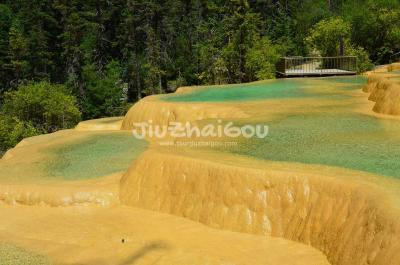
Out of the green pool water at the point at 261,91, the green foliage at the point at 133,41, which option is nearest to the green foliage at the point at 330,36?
the green foliage at the point at 133,41

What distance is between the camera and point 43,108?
127 feet

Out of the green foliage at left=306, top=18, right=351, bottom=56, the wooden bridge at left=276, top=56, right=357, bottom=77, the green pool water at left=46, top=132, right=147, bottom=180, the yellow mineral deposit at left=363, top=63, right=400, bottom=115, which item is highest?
the green foliage at left=306, top=18, right=351, bottom=56

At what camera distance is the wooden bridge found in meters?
26.8

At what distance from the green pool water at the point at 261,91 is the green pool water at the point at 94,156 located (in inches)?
160

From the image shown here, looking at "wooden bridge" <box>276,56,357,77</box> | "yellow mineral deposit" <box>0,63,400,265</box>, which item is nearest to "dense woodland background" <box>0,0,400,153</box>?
"wooden bridge" <box>276,56,357,77</box>

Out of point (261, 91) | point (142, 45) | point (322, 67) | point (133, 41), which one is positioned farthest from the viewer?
point (142, 45)

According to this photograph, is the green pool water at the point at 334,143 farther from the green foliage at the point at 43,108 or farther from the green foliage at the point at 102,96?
the green foliage at the point at 102,96

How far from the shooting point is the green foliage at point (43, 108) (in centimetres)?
3781

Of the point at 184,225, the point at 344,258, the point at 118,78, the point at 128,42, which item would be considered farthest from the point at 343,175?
the point at 128,42

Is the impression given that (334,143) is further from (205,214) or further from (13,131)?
(13,131)

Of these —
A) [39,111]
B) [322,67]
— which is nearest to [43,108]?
[39,111]

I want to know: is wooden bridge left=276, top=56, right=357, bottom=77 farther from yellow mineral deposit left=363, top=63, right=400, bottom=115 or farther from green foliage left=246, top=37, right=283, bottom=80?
yellow mineral deposit left=363, top=63, right=400, bottom=115

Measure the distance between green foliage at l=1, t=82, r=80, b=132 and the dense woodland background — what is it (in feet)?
0.25

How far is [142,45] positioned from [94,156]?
123ft
